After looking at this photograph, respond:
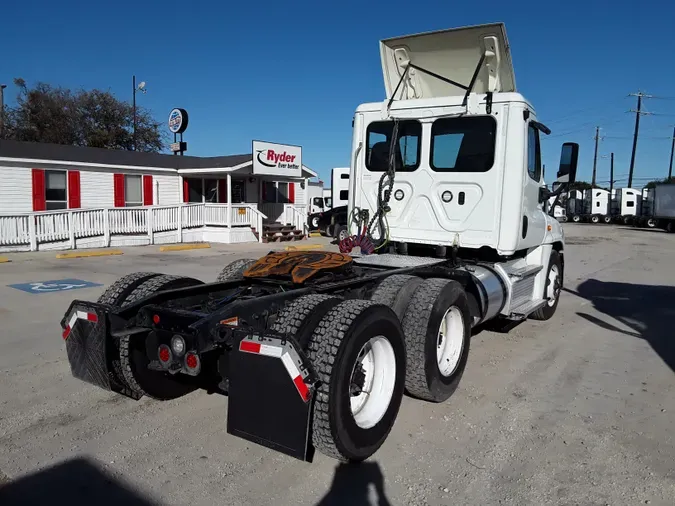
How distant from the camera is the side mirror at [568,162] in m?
6.80

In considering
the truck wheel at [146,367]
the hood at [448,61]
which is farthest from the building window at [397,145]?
the truck wheel at [146,367]

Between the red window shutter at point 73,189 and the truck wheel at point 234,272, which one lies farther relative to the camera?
the red window shutter at point 73,189

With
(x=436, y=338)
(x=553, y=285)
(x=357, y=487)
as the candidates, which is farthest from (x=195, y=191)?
(x=357, y=487)

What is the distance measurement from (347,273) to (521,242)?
248cm

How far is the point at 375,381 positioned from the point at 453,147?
344 centimetres

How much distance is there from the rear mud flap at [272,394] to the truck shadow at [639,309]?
4728 mm

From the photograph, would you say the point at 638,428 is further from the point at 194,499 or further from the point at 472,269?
the point at 194,499

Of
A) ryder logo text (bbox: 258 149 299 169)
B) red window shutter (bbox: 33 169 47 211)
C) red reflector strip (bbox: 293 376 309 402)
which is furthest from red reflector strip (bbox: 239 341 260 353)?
ryder logo text (bbox: 258 149 299 169)

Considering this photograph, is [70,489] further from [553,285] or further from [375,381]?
[553,285]

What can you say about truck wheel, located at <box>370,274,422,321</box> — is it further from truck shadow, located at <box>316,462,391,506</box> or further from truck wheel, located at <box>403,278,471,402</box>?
truck shadow, located at <box>316,462,391,506</box>

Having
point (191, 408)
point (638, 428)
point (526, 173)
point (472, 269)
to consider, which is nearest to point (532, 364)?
point (472, 269)

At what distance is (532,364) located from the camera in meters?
5.88

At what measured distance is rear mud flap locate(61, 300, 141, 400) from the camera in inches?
146

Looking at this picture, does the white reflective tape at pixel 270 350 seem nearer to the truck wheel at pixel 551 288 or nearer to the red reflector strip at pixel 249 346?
the red reflector strip at pixel 249 346
